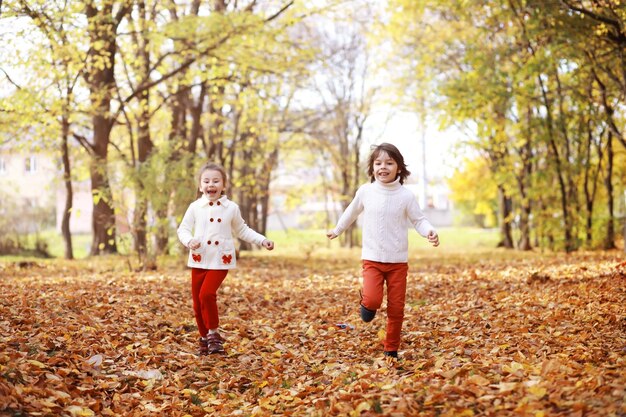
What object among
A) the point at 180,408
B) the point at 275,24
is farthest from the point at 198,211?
the point at 275,24

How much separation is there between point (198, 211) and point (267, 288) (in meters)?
4.81

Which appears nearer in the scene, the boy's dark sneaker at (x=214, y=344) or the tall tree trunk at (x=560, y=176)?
the boy's dark sneaker at (x=214, y=344)

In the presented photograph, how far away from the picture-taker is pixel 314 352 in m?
6.77

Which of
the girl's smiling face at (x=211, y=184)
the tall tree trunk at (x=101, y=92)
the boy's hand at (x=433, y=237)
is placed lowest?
the boy's hand at (x=433, y=237)

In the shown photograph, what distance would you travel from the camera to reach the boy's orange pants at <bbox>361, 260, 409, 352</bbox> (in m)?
6.06

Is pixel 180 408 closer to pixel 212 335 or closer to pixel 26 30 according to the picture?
pixel 212 335

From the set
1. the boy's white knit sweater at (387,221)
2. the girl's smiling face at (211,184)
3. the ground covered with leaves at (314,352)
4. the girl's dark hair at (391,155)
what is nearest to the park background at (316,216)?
the ground covered with leaves at (314,352)

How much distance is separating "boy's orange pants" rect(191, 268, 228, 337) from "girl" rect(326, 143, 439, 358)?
117 cm

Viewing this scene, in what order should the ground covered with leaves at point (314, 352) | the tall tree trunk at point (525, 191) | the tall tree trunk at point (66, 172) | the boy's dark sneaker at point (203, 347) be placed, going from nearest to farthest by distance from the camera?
the ground covered with leaves at point (314, 352) < the boy's dark sneaker at point (203, 347) < the tall tree trunk at point (66, 172) < the tall tree trunk at point (525, 191)

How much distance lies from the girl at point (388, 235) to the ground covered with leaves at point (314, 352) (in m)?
0.45

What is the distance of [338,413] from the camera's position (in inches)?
175

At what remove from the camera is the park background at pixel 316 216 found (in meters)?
5.11

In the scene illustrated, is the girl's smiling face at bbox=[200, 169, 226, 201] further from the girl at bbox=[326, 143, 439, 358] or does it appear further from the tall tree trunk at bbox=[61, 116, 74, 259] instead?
the tall tree trunk at bbox=[61, 116, 74, 259]

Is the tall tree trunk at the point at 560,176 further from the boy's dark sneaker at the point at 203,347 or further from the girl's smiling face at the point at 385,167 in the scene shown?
the boy's dark sneaker at the point at 203,347
